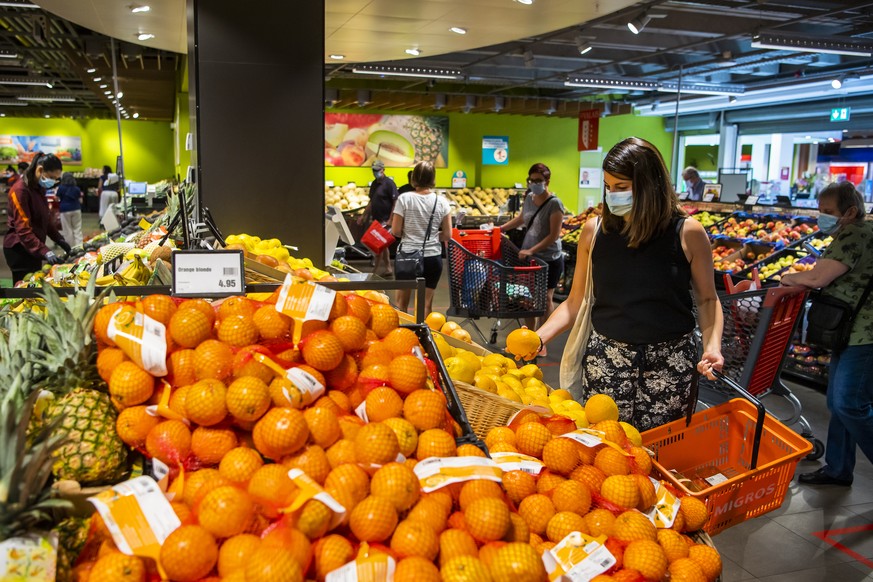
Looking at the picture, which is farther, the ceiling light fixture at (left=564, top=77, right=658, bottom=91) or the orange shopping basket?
the ceiling light fixture at (left=564, top=77, right=658, bottom=91)

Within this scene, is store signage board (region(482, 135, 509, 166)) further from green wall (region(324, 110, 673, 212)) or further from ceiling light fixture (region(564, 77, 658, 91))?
ceiling light fixture (region(564, 77, 658, 91))

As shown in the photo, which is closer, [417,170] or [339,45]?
[417,170]

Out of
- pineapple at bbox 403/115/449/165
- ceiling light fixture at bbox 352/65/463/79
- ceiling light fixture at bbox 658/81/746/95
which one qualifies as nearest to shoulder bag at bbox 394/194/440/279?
ceiling light fixture at bbox 352/65/463/79

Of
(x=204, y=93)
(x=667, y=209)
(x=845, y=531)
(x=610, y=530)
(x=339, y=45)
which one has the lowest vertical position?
(x=845, y=531)

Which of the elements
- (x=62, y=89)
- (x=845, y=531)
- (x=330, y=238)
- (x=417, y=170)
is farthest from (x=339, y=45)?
(x=62, y=89)

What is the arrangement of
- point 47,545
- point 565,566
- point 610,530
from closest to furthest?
point 47,545 → point 565,566 → point 610,530

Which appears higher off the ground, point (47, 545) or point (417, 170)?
point (417, 170)

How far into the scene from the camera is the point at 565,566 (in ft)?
4.37

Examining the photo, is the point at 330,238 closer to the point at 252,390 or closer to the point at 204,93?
the point at 204,93

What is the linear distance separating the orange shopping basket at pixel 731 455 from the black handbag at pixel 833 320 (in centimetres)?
175

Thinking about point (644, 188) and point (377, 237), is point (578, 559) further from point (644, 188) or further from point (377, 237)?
point (377, 237)

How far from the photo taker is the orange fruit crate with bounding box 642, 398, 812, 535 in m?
1.86

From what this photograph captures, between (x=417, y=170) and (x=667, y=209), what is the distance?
13.2 feet

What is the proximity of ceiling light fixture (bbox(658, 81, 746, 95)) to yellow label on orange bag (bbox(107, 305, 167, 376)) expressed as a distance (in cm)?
1280
